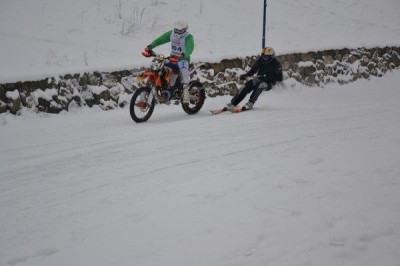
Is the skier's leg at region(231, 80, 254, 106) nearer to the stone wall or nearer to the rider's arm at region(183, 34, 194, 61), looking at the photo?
the stone wall

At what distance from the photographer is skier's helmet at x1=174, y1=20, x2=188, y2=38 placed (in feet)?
25.2

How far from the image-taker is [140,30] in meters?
11.3

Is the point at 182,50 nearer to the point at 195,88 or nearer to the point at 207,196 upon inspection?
the point at 195,88

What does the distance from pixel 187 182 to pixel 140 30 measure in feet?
28.1

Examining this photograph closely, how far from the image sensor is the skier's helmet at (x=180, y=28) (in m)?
7.67

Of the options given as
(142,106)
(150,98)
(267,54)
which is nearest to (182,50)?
(150,98)

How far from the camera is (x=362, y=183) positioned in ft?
11.3

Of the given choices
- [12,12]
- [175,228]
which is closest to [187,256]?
[175,228]

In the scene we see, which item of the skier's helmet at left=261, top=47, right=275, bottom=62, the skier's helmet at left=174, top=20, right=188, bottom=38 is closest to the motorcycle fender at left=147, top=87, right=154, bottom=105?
the skier's helmet at left=174, top=20, right=188, bottom=38

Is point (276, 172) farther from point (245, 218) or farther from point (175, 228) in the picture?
point (175, 228)

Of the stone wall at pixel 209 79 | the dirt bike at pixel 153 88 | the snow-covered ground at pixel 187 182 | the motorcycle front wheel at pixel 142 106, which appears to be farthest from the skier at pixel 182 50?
the snow-covered ground at pixel 187 182

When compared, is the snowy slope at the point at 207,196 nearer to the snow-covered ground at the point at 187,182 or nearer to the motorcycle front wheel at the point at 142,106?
the snow-covered ground at the point at 187,182

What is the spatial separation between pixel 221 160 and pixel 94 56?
617 centimetres

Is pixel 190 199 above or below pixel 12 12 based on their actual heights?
below
